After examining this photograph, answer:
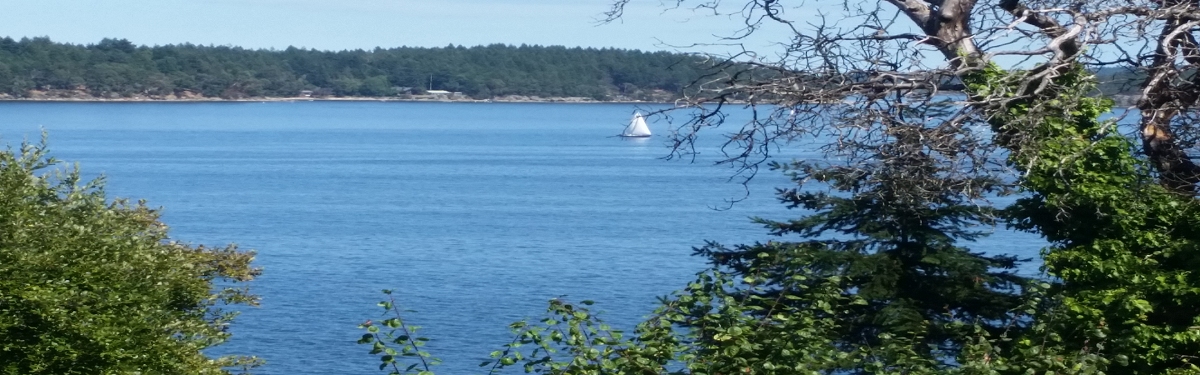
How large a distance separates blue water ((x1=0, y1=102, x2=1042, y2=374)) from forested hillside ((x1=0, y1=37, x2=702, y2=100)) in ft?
131

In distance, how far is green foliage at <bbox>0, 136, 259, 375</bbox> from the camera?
816 cm

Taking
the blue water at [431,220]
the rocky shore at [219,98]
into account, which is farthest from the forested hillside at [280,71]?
the blue water at [431,220]

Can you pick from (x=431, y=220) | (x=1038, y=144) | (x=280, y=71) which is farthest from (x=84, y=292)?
(x=280, y=71)

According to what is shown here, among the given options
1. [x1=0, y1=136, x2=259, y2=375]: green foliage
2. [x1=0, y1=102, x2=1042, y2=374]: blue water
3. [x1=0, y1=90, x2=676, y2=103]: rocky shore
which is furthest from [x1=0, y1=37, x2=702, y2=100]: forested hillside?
[x1=0, y1=136, x2=259, y2=375]: green foliage

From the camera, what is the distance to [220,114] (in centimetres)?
15538

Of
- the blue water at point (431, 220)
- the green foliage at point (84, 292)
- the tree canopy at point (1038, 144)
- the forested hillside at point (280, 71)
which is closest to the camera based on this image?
the tree canopy at point (1038, 144)

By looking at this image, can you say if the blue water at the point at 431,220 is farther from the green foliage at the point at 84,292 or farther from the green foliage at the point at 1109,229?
the green foliage at the point at 84,292

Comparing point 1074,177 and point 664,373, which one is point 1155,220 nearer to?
point 1074,177

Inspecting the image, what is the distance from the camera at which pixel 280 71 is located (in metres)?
174

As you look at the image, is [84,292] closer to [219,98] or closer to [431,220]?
[431,220]

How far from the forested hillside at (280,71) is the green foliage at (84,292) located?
378 ft

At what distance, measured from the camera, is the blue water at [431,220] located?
27.2 metres

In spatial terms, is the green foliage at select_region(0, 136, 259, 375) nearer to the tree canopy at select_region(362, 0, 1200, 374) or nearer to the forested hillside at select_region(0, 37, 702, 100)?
the tree canopy at select_region(362, 0, 1200, 374)

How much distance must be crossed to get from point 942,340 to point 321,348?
48.3 ft
